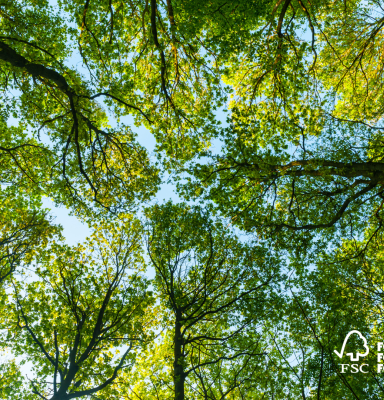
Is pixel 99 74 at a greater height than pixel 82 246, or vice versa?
pixel 99 74

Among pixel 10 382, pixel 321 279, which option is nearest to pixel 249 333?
pixel 321 279

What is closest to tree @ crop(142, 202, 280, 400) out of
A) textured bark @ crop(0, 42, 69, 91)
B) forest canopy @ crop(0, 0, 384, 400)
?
forest canopy @ crop(0, 0, 384, 400)

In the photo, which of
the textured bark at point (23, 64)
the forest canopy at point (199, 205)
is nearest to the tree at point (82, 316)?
the forest canopy at point (199, 205)

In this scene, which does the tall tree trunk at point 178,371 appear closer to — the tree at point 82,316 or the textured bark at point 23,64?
the tree at point 82,316

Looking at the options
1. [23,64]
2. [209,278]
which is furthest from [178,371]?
[23,64]

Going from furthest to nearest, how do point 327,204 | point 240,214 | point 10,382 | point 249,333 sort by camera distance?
point 10,382, point 240,214, point 327,204, point 249,333

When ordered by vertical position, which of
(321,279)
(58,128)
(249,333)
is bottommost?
(249,333)

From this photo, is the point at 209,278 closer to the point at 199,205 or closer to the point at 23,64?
the point at 199,205

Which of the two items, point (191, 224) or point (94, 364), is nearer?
point (94, 364)

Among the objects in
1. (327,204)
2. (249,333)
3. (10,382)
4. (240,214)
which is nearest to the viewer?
(249,333)

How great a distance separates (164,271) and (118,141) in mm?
6298

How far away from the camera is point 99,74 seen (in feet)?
40.0

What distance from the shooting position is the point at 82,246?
46.1 ft

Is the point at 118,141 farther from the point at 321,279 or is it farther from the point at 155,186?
the point at 321,279
